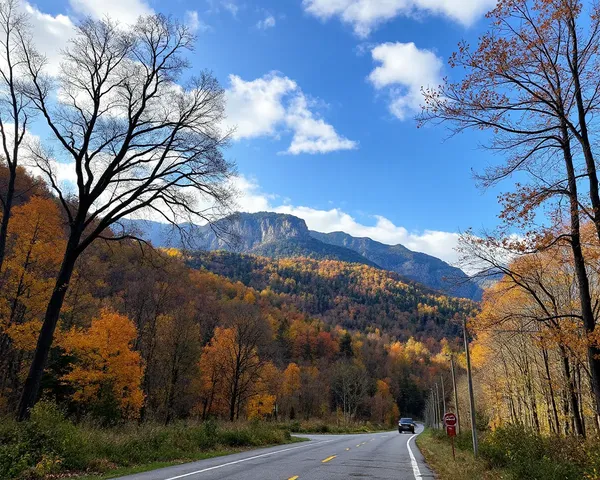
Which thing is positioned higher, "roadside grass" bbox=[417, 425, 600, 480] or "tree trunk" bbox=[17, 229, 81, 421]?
"tree trunk" bbox=[17, 229, 81, 421]

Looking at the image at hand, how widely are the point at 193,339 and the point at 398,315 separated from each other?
159415 mm

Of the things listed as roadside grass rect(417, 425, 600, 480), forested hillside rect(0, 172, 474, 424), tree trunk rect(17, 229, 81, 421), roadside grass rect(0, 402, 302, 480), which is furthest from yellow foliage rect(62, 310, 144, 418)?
roadside grass rect(417, 425, 600, 480)

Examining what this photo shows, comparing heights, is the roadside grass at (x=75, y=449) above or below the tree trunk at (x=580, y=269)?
below

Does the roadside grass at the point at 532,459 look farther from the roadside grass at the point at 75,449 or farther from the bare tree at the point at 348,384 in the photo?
the bare tree at the point at 348,384

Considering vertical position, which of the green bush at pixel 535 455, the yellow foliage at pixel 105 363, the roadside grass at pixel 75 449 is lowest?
the roadside grass at pixel 75 449

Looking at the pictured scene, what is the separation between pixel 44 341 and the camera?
11609 mm

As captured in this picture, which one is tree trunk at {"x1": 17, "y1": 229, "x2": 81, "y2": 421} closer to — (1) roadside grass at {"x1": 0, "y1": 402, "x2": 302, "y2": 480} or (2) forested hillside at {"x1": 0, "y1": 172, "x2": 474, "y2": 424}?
(1) roadside grass at {"x1": 0, "y1": 402, "x2": 302, "y2": 480}

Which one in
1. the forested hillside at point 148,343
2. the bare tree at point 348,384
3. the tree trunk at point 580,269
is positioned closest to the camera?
the tree trunk at point 580,269

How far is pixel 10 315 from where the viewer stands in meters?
19.0

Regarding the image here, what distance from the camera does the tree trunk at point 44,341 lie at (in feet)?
36.8

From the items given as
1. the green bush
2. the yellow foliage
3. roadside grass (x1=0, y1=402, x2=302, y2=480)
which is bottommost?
roadside grass (x1=0, y1=402, x2=302, y2=480)

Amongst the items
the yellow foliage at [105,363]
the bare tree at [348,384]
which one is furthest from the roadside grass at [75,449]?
the bare tree at [348,384]

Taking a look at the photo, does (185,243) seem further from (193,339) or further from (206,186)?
(193,339)

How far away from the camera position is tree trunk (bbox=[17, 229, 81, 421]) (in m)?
11.2
